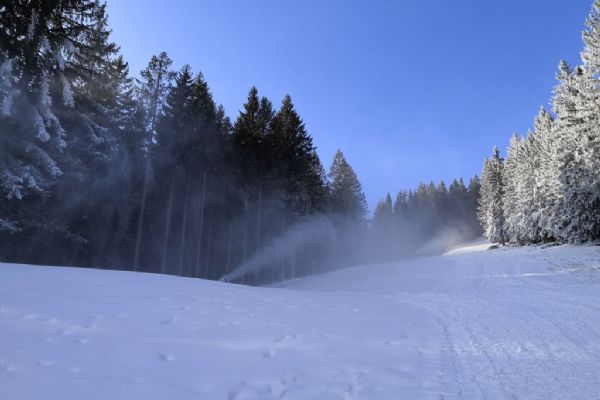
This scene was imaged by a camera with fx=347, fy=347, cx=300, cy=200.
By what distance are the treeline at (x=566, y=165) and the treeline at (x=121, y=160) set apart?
20878 millimetres

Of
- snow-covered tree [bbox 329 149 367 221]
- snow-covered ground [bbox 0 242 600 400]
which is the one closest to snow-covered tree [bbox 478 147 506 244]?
snow-covered tree [bbox 329 149 367 221]

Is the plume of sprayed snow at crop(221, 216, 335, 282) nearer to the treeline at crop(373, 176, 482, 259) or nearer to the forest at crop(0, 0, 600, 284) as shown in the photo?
the forest at crop(0, 0, 600, 284)

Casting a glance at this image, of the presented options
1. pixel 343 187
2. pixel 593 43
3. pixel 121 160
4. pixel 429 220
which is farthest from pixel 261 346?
pixel 429 220

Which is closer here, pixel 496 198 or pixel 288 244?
pixel 288 244

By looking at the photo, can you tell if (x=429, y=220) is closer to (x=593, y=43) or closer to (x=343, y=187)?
(x=343, y=187)

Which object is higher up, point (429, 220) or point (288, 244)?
point (429, 220)

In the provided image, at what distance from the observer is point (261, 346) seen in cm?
570

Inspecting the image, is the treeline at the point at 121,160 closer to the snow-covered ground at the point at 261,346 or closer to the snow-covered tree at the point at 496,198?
the snow-covered ground at the point at 261,346

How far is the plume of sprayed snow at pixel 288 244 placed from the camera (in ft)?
103

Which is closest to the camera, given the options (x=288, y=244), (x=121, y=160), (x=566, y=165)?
(x=121, y=160)

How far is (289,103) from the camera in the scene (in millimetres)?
35000

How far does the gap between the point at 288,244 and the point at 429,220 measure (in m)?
64.9

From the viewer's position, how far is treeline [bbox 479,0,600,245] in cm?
2302

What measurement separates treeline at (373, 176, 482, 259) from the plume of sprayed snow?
153 ft
